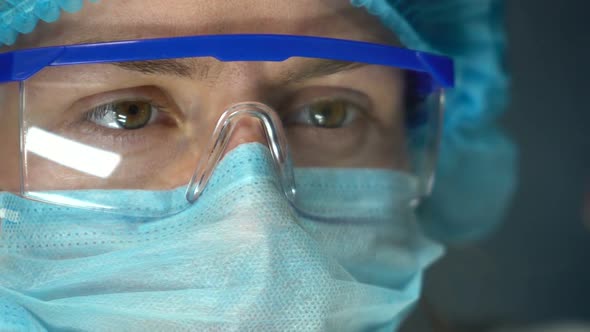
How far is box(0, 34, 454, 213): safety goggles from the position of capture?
1.06 meters

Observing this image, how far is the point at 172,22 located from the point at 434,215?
37.7 inches

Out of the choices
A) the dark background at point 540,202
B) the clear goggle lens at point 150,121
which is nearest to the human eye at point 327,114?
the clear goggle lens at point 150,121

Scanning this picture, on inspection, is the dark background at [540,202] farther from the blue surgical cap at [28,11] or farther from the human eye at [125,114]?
the blue surgical cap at [28,11]

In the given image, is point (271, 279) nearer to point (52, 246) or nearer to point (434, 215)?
point (52, 246)

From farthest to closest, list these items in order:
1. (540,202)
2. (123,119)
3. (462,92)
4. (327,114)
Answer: (540,202)
(462,92)
(327,114)
(123,119)

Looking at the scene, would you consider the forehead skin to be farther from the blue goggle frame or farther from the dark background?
the dark background

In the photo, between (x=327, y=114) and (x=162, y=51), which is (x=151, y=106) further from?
(x=327, y=114)

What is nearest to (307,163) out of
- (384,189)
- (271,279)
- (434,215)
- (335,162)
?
(335,162)

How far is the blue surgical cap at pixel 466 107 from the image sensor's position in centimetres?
139

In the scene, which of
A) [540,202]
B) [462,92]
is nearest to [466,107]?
[462,92]

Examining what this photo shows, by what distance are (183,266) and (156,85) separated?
28 cm

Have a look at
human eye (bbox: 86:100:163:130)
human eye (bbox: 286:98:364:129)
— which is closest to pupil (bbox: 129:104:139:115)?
human eye (bbox: 86:100:163:130)

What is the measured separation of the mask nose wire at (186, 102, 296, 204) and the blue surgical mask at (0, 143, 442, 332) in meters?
0.02

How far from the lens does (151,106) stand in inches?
45.5
